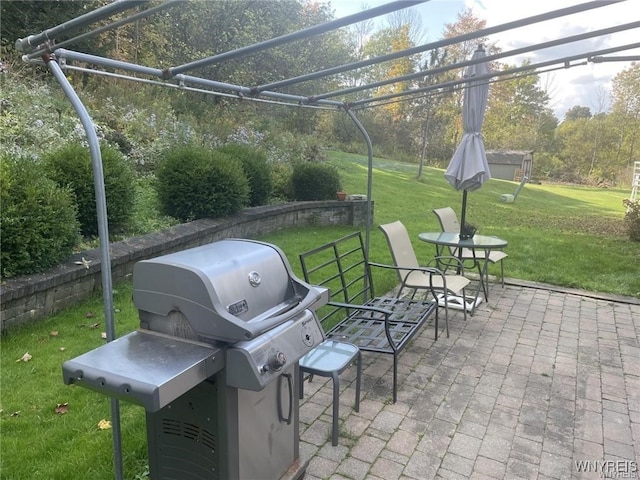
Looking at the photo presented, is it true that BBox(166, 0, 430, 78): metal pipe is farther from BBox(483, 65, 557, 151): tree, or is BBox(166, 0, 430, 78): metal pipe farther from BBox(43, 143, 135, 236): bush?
BBox(483, 65, 557, 151): tree

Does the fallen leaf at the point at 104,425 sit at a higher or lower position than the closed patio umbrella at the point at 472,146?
lower

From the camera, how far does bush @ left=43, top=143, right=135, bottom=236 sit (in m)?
4.51

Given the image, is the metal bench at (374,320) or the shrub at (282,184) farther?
the shrub at (282,184)

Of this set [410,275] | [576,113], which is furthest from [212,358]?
[576,113]

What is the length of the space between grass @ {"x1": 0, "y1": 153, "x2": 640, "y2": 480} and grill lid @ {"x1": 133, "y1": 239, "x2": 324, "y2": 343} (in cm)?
107

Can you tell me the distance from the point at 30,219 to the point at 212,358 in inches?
112

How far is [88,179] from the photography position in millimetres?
4547

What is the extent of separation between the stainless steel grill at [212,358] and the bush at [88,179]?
331 cm

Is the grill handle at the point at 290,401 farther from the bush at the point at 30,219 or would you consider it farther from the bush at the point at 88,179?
the bush at the point at 88,179

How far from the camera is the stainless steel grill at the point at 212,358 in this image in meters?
1.42

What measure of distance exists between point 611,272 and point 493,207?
7.01m

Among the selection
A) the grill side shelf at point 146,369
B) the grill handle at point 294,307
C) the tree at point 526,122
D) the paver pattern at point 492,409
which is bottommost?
the paver pattern at point 492,409

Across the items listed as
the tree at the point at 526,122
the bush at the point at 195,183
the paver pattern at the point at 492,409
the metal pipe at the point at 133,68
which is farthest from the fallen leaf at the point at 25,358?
the tree at the point at 526,122

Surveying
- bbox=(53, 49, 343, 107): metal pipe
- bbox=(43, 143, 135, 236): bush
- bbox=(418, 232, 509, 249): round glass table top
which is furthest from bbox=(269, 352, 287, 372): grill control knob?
bbox=(43, 143, 135, 236): bush
